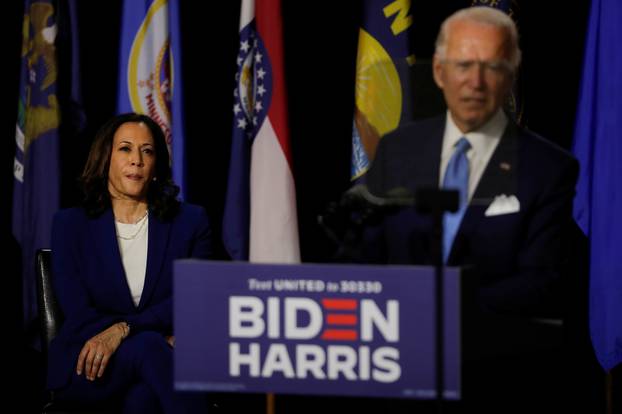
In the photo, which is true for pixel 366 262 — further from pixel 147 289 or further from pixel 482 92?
pixel 147 289

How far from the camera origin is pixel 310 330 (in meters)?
1.65

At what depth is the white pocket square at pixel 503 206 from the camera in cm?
180

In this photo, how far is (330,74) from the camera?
14.0 feet

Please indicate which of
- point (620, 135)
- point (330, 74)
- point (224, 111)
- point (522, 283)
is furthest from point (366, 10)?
point (522, 283)

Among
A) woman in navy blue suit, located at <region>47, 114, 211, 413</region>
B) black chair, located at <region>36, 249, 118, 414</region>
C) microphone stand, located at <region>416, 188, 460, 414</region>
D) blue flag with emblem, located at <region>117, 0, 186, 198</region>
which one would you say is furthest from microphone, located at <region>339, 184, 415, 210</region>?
blue flag with emblem, located at <region>117, 0, 186, 198</region>

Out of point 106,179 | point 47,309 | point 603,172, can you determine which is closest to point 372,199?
point 106,179

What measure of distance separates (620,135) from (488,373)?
213 centimetres

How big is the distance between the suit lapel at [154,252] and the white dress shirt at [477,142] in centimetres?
130

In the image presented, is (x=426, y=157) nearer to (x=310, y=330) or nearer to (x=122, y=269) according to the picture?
(x=310, y=330)

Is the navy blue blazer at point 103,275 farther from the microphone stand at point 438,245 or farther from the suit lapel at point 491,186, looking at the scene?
the microphone stand at point 438,245

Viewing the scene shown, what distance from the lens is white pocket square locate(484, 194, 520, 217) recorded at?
5.91 feet

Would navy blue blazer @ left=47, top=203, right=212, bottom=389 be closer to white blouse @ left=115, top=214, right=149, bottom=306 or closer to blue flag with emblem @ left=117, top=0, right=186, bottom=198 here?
white blouse @ left=115, top=214, right=149, bottom=306

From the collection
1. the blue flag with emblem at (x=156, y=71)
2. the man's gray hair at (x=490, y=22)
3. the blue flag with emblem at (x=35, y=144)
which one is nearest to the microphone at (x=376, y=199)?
the man's gray hair at (x=490, y=22)

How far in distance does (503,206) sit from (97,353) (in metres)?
1.42
